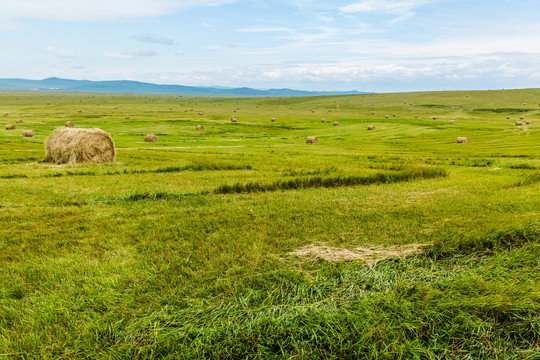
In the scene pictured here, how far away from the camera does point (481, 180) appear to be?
14875 millimetres

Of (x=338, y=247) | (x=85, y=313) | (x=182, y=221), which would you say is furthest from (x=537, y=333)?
(x=182, y=221)

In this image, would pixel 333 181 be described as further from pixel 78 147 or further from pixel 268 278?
pixel 78 147

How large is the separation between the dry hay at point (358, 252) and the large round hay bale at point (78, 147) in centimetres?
2163

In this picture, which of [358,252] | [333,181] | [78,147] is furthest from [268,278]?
[78,147]

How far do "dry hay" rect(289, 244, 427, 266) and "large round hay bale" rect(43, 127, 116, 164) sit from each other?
851 inches

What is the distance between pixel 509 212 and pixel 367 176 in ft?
23.0

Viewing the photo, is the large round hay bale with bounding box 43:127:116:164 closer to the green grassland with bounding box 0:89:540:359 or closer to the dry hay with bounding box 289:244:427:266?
the green grassland with bounding box 0:89:540:359

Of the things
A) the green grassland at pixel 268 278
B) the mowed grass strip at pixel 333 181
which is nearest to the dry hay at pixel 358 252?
the green grassland at pixel 268 278

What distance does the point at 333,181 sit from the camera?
1504 cm

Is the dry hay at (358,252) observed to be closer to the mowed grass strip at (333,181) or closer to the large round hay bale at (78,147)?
the mowed grass strip at (333,181)

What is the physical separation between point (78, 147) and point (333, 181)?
1828 centimetres

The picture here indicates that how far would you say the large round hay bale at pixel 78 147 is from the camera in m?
23.5

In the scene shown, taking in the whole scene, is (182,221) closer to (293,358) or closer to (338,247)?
(338,247)

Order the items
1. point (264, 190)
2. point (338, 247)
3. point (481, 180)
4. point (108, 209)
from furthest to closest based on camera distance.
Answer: point (481, 180) → point (264, 190) → point (108, 209) → point (338, 247)
